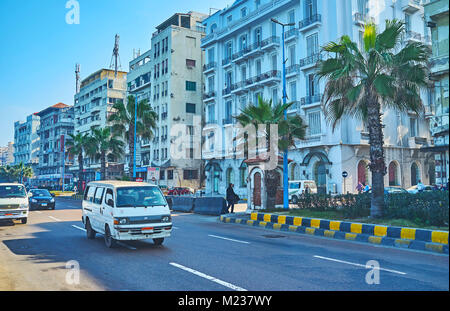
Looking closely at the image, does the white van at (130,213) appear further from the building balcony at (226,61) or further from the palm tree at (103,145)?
the building balcony at (226,61)

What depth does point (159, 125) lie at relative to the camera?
58719 mm

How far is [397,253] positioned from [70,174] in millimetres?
89366

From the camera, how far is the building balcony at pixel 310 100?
3473 cm

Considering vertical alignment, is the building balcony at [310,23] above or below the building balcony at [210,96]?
above

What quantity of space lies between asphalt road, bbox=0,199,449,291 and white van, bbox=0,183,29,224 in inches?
145

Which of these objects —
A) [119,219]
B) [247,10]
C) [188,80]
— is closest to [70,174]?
[188,80]

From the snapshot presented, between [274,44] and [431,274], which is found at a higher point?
[274,44]

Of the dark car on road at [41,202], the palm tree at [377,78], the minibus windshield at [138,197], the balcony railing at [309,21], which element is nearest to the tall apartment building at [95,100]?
the dark car on road at [41,202]

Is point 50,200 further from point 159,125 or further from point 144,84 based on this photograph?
point 144,84

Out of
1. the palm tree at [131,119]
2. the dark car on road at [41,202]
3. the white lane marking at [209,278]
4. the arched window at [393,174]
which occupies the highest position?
the palm tree at [131,119]

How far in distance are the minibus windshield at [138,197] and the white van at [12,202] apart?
8.01m

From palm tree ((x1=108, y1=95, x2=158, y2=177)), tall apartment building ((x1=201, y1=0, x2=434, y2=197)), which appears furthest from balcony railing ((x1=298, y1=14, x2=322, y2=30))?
palm tree ((x1=108, y1=95, x2=158, y2=177))

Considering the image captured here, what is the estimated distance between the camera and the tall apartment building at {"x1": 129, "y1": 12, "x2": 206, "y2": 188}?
55.9 m

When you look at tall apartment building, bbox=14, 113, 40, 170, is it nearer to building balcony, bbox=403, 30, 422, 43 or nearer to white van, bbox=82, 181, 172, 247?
building balcony, bbox=403, 30, 422, 43
